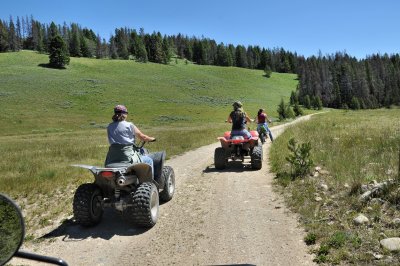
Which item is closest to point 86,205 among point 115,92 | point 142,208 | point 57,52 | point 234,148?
point 142,208

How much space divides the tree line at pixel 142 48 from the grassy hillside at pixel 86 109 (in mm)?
21343

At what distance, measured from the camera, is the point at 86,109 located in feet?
262

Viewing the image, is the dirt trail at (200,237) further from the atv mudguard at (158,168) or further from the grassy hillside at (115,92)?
the grassy hillside at (115,92)

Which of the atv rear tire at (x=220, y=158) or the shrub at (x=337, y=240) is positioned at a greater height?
the atv rear tire at (x=220, y=158)

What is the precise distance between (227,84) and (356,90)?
45.8 meters

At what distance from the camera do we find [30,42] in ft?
557

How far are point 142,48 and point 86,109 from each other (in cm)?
7076

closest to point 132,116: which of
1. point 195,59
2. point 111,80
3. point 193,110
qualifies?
point 193,110

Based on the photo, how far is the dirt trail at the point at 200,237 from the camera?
19.7ft

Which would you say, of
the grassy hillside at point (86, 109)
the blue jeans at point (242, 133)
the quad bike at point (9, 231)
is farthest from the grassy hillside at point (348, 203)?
the grassy hillside at point (86, 109)

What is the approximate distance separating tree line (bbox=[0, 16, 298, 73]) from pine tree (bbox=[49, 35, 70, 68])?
104 feet

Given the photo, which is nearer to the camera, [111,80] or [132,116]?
[132,116]

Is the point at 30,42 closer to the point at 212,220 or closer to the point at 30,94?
the point at 30,94

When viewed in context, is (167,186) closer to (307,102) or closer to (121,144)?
(121,144)
